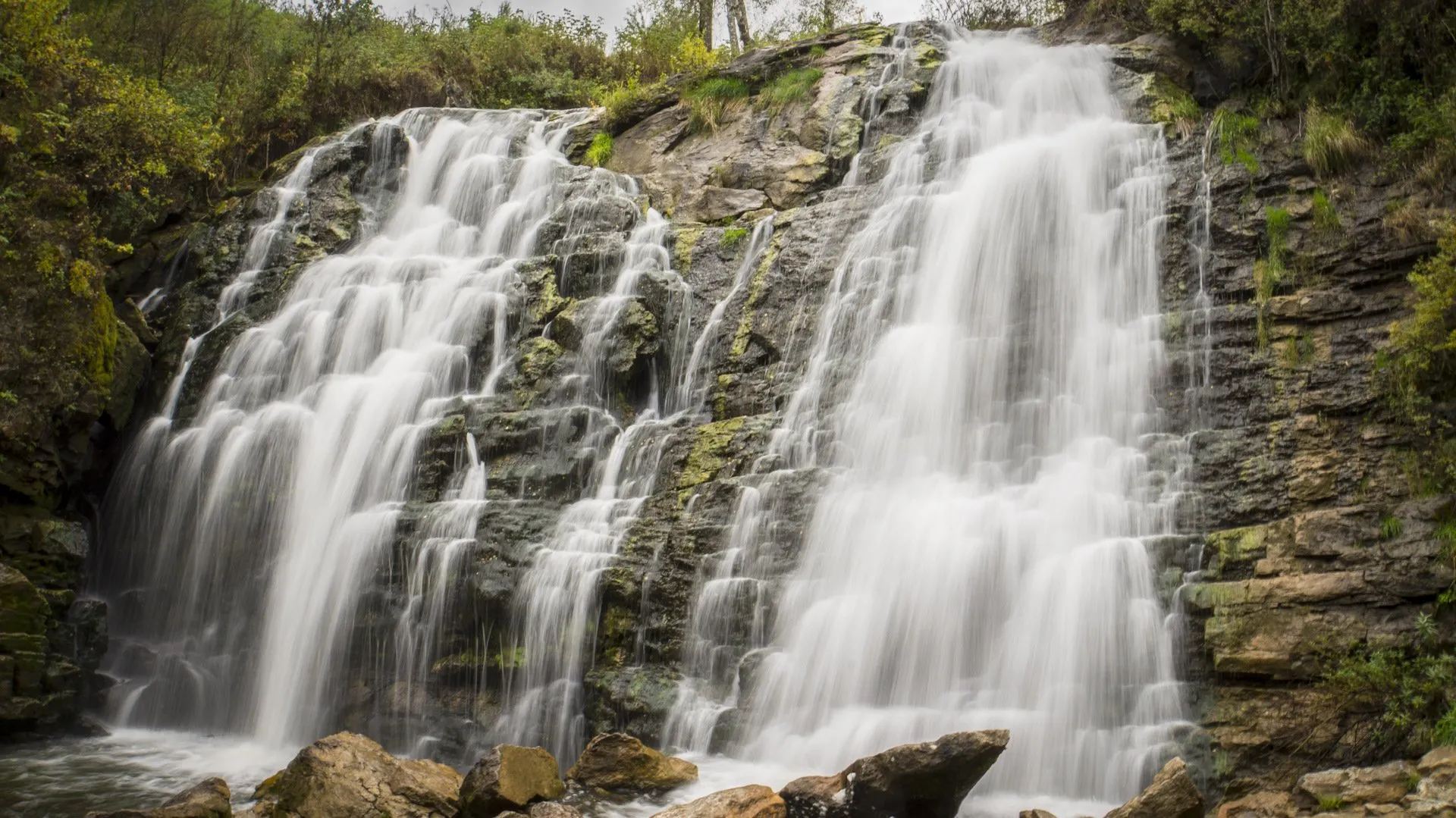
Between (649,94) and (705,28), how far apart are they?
8613 millimetres

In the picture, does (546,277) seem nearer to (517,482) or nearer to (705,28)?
(517,482)

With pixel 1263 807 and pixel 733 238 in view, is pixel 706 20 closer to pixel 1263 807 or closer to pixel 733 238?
pixel 733 238

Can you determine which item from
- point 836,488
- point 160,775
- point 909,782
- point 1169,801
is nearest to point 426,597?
point 160,775

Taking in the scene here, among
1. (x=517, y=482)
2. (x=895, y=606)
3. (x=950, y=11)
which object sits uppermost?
(x=950, y=11)

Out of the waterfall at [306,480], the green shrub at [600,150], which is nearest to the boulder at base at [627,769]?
the waterfall at [306,480]

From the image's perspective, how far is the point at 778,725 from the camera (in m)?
9.86

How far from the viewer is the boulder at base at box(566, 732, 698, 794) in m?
9.05

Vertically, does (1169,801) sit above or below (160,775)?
above

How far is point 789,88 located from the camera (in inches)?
768

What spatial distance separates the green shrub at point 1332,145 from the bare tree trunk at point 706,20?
18622 millimetres

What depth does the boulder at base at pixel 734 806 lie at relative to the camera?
756cm

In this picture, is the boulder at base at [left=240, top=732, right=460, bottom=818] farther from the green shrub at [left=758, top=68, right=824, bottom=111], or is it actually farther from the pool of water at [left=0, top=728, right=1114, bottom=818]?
the green shrub at [left=758, top=68, right=824, bottom=111]

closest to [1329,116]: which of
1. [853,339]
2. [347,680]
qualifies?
[853,339]

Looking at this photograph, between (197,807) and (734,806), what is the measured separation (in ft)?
13.6
